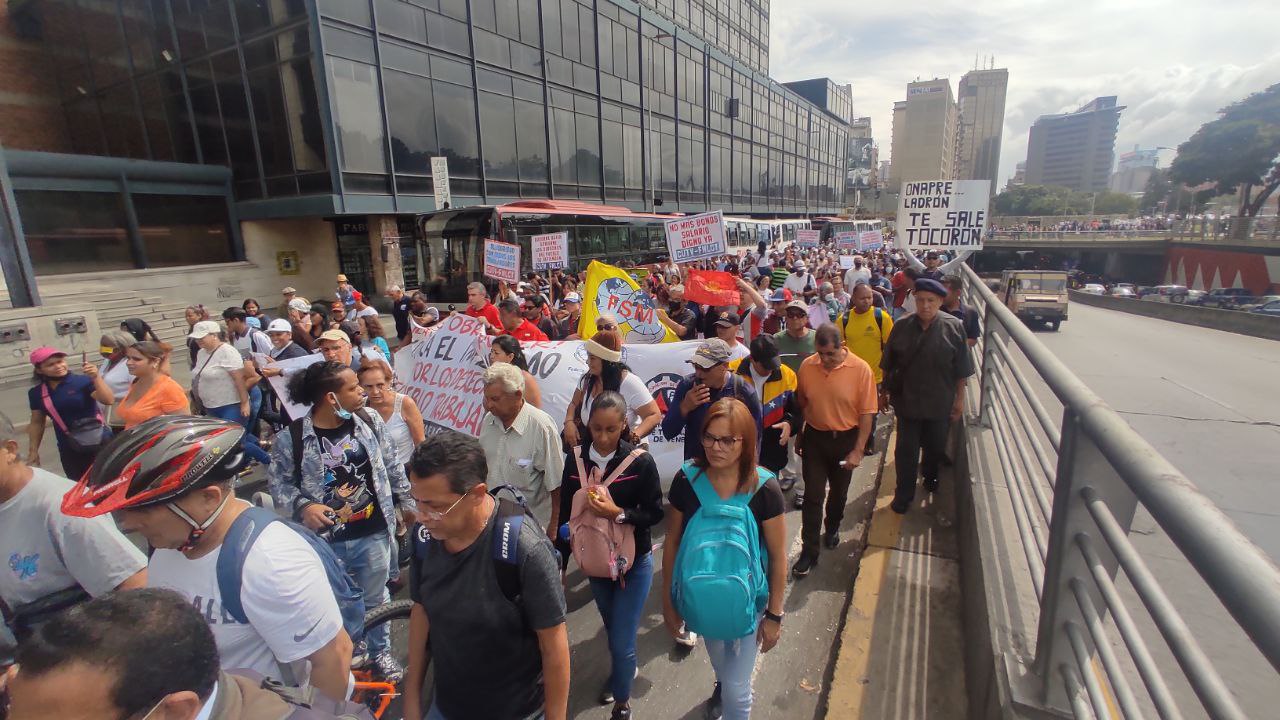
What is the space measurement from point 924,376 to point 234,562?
14.3ft

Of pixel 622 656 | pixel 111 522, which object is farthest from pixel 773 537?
pixel 111 522

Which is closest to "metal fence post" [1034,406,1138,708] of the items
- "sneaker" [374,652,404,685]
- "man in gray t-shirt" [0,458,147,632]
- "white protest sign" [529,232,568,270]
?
"sneaker" [374,652,404,685]

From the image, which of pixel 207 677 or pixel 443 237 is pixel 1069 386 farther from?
pixel 443 237

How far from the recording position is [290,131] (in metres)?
19.4

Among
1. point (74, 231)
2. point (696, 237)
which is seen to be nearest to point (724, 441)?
point (696, 237)

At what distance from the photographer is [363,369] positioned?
12.5 feet

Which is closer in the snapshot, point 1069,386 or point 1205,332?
point 1069,386

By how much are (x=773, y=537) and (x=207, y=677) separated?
1982 millimetres

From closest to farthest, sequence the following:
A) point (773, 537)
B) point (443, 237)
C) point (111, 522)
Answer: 1. point (111, 522)
2. point (773, 537)
3. point (443, 237)

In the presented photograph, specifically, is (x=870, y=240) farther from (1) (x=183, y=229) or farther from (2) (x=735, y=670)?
(1) (x=183, y=229)

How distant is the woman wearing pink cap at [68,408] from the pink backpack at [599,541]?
4.34 meters

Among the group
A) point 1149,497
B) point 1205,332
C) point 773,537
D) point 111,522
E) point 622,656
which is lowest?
point 1205,332

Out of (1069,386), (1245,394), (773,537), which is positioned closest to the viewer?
(1069,386)

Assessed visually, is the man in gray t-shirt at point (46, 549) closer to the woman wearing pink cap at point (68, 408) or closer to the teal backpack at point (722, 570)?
the teal backpack at point (722, 570)
